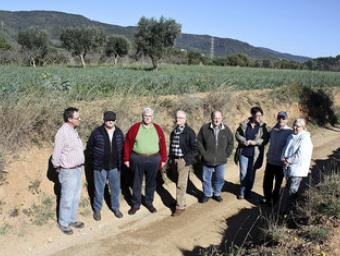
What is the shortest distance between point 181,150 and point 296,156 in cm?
201

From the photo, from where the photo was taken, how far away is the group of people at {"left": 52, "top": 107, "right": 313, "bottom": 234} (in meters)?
6.90

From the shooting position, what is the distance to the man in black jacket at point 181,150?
26.0 ft

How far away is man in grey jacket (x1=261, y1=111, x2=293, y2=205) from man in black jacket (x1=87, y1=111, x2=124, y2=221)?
2868 mm

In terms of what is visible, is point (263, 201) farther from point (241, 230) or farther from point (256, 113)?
point (256, 113)

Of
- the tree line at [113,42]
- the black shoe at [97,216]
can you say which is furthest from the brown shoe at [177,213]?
the tree line at [113,42]

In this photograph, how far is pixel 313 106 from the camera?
65.1ft

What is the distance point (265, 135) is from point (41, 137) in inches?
169

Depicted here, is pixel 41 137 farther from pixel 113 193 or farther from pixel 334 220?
pixel 334 220

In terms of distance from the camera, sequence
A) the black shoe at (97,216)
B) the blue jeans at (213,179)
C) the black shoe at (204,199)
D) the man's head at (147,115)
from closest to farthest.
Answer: the man's head at (147,115)
the black shoe at (97,216)
the blue jeans at (213,179)
the black shoe at (204,199)

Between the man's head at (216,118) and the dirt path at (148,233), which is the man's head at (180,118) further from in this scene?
the dirt path at (148,233)

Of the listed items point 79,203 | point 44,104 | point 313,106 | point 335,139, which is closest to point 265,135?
point 79,203

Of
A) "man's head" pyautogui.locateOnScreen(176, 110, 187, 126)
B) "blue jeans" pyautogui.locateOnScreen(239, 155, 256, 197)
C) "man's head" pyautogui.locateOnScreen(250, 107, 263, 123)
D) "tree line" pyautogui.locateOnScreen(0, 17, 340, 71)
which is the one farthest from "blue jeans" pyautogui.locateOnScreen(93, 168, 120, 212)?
"tree line" pyautogui.locateOnScreen(0, 17, 340, 71)

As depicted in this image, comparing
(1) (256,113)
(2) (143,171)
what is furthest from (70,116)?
(1) (256,113)

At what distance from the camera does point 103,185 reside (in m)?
7.57
